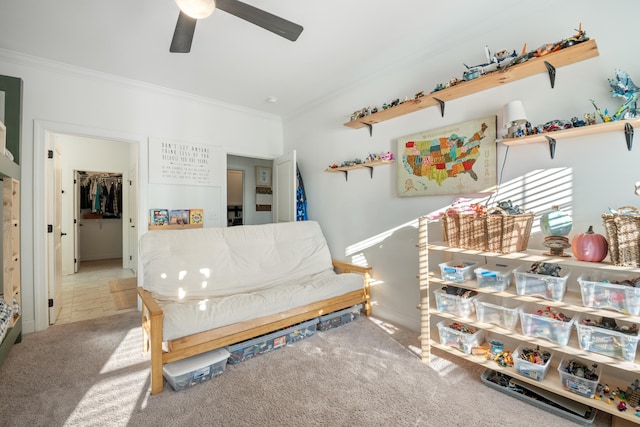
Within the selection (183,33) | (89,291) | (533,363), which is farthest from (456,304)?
(89,291)

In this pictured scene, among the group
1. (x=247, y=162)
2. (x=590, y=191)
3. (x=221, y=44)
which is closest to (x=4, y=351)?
(x=221, y=44)

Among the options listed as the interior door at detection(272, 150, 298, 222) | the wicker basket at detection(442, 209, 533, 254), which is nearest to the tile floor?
the interior door at detection(272, 150, 298, 222)

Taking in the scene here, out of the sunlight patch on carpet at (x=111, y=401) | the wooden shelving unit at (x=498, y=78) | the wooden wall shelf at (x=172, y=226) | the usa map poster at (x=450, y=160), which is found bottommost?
the sunlight patch on carpet at (x=111, y=401)

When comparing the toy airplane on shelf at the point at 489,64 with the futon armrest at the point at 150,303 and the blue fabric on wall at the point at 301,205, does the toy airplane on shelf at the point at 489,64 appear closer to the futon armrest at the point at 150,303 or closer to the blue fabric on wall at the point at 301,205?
the blue fabric on wall at the point at 301,205

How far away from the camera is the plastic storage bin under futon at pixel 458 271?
2.00 metres

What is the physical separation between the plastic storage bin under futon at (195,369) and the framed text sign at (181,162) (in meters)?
2.19

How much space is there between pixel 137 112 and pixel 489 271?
368cm

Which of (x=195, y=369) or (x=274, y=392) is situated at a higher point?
(x=195, y=369)

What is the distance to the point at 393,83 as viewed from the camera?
9.53ft

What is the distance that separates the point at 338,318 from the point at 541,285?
5.46 ft

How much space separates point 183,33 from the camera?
5.90ft

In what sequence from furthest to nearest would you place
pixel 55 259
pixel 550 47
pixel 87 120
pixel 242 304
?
1. pixel 55 259
2. pixel 87 120
3. pixel 242 304
4. pixel 550 47

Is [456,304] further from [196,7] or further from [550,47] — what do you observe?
[196,7]

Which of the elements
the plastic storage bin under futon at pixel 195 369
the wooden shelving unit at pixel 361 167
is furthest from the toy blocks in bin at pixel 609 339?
the plastic storage bin under futon at pixel 195 369
